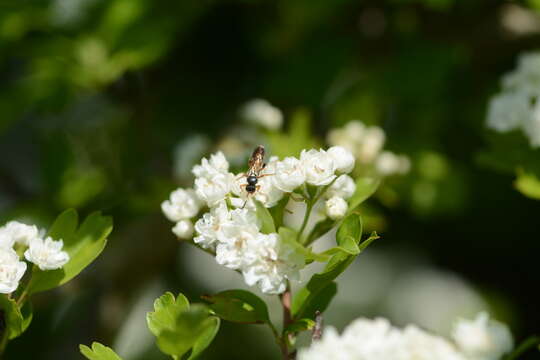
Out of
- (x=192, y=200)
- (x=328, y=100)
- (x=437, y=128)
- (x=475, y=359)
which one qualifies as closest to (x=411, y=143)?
(x=437, y=128)

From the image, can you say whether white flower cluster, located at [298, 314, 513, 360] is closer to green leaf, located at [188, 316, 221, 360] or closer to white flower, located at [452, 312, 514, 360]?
white flower, located at [452, 312, 514, 360]

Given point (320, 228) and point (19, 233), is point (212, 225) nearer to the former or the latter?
point (320, 228)

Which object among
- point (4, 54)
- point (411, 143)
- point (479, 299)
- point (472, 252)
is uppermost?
point (4, 54)

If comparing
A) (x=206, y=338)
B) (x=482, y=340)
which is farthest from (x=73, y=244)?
(x=482, y=340)

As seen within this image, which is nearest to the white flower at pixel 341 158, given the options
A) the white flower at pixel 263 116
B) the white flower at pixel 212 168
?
the white flower at pixel 212 168

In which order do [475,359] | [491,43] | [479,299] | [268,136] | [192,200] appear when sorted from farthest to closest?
[479,299]
[491,43]
[268,136]
[192,200]
[475,359]

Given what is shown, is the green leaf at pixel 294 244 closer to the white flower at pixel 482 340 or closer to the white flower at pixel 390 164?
the white flower at pixel 482 340

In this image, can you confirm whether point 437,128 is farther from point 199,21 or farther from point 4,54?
point 4,54
